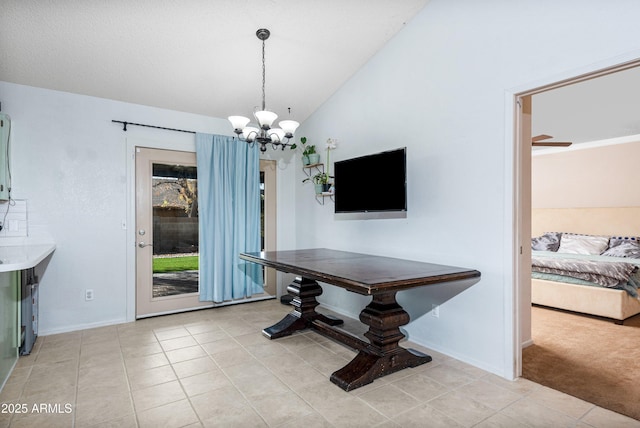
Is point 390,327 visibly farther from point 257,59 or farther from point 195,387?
point 257,59

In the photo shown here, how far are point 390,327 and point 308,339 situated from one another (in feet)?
3.39

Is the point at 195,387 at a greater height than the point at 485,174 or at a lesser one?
lesser

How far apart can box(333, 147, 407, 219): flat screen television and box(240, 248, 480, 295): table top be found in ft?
1.64

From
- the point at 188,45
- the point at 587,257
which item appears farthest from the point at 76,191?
the point at 587,257

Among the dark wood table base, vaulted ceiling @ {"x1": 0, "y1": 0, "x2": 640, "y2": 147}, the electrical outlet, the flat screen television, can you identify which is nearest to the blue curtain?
vaulted ceiling @ {"x1": 0, "y1": 0, "x2": 640, "y2": 147}

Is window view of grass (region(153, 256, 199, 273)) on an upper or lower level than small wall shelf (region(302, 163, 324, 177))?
lower

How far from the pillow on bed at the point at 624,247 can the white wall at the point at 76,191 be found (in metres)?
6.14

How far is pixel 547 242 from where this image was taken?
5.68 metres

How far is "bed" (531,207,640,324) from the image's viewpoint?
375 cm

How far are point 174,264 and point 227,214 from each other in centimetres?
87

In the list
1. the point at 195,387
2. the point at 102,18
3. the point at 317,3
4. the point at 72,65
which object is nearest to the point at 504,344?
the point at 195,387

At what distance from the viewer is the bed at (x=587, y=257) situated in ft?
12.3

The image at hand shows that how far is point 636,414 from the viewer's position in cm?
200

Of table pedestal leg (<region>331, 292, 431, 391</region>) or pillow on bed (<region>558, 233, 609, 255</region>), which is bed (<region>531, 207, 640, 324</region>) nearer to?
pillow on bed (<region>558, 233, 609, 255</region>)
